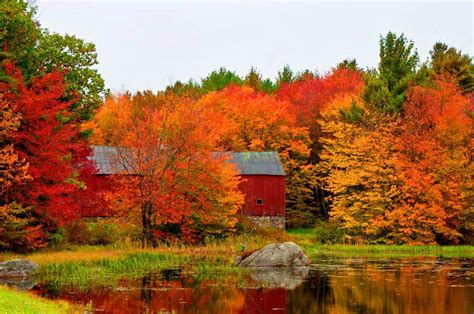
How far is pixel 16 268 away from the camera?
31.6m

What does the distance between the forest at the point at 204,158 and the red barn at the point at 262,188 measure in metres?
4.20

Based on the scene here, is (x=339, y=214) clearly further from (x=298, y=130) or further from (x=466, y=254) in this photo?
(x=298, y=130)

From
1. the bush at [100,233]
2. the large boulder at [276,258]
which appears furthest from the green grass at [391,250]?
the bush at [100,233]

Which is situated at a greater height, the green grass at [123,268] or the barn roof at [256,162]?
the barn roof at [256,162]

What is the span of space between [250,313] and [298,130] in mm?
41316

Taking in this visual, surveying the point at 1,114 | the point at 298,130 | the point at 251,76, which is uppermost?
the point at 251,76

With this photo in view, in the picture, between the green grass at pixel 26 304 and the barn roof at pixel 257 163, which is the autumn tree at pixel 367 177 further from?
the green grass at pixel 26 304

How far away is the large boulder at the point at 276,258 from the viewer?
38.4 metres

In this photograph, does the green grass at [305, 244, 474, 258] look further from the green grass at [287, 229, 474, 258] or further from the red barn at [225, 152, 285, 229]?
the red barn at [225, 152, 285, 229]

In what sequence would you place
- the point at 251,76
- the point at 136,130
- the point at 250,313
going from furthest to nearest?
the point at 251,76, the point at 136,130, the point at 250,313

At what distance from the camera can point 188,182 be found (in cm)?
4531

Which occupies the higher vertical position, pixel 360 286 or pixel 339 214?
pixel 339 214

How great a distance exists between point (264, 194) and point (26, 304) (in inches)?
1526

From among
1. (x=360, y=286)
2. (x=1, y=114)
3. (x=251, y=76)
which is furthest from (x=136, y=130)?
(x=251, y=76)
